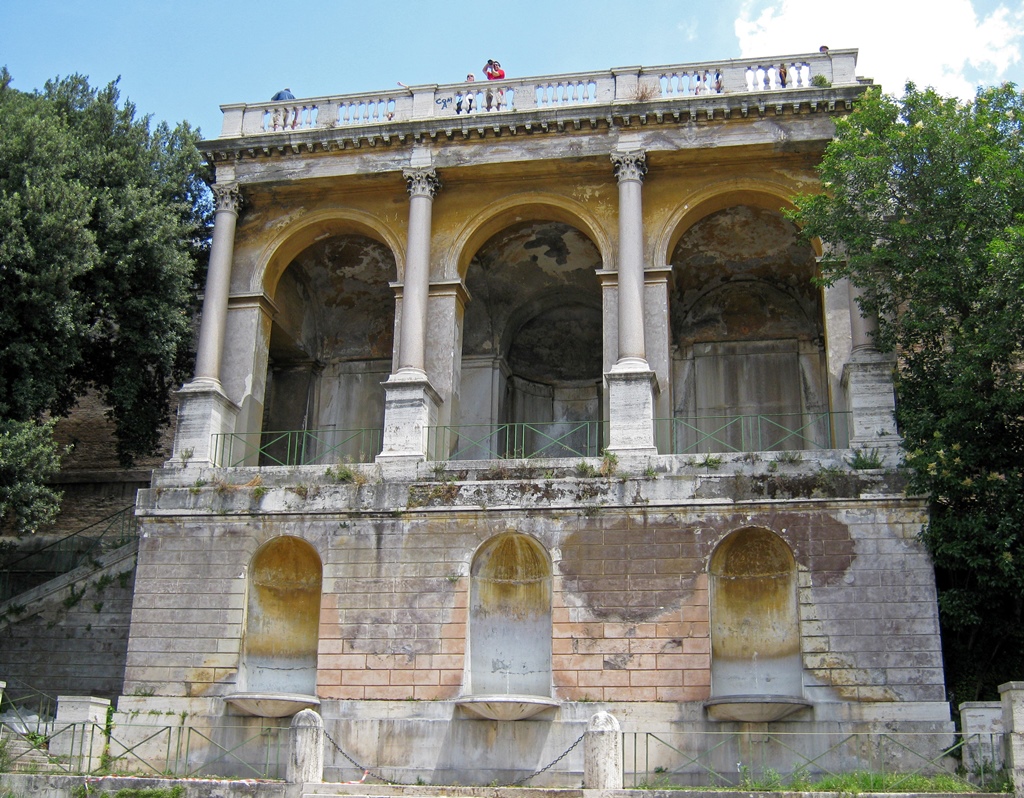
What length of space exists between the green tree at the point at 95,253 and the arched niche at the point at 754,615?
11.4 meters

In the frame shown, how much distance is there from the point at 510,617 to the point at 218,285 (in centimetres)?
843

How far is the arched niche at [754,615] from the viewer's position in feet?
60.3

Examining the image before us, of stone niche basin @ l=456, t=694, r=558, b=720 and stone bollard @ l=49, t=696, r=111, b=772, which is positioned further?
stone niche basin @ l=456, t=694, r=558, b=720

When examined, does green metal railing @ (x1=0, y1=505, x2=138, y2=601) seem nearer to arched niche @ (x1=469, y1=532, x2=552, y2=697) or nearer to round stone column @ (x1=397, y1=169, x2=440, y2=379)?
round stone column @ (x1=397, y1=169, x2=440, y2=379)

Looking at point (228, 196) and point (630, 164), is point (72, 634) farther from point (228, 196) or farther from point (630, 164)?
point (630, 164)

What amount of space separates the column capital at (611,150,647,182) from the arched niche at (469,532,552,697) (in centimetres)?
698

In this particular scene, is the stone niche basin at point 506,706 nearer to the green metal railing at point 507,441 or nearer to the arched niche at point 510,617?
the arched niche at point 510,617

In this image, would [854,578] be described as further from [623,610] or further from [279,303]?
[279,303]

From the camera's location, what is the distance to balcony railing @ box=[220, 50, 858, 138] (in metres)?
21.9

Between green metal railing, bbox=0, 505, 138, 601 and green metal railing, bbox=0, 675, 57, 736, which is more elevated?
green metal railing, bbox=0, 505, 138, 601

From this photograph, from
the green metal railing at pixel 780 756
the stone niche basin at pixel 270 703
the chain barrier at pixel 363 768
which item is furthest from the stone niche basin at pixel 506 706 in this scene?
the stone niche basin at pixel 270 703

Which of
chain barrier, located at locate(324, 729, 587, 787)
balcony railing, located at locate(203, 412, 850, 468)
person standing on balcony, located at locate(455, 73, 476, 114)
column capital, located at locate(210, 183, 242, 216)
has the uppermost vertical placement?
person standing on balcony, located at locate(455, 73, 476, 114)

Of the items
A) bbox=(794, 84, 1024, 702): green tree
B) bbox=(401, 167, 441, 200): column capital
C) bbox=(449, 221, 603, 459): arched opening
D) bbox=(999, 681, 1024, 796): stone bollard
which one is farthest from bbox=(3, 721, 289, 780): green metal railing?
bbox=(794, 84, 1024, 702): green tree

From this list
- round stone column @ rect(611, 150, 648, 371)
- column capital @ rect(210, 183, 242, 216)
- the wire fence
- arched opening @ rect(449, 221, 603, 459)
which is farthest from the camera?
arched opening @ rect(449, 221, 603, 459)
